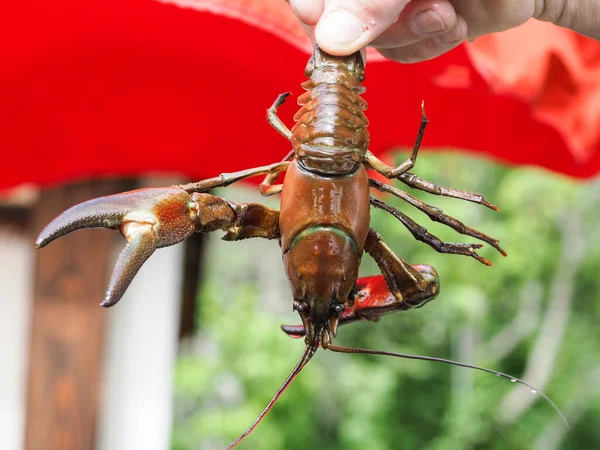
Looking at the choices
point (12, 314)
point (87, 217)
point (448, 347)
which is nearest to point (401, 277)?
point (87, 217)

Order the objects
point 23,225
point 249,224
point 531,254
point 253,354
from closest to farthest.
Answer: point 249,224
point 23,225
point 253,354
point 531,254

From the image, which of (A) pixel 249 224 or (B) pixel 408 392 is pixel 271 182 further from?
(B) pixel 408 392

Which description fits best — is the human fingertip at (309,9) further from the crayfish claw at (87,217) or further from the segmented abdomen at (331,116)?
the crayfish claw at (87,217)

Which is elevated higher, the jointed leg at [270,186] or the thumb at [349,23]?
the thumb at [349,23]

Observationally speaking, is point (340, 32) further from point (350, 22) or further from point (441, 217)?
point (441, 217)

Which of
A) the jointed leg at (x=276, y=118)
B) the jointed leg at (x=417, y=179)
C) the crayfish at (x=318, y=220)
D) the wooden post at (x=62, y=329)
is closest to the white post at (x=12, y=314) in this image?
the wooden post at (x=62, y=329)

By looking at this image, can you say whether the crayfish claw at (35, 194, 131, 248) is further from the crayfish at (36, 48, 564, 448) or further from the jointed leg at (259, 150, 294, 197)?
the jointed leg at (259, 150, 294, 197)

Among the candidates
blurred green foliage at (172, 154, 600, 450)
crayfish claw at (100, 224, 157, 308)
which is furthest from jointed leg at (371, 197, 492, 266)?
blurred green foliage at (172, 154, 600, 450)

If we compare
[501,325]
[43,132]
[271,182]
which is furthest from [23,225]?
[501,325]
